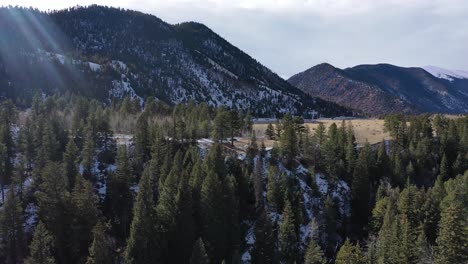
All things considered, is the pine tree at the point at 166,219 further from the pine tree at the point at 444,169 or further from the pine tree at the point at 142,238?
the pine tree at the point at 444,169

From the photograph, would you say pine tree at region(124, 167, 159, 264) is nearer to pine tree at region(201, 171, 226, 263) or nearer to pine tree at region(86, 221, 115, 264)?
pine tree at region(86, 221, 115, 264)

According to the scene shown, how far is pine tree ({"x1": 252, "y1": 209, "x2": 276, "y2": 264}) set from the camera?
56938 mm

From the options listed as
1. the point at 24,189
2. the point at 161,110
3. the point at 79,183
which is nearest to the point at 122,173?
the point at 79,183

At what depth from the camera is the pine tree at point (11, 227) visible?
174 ft

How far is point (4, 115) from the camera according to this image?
322 ft

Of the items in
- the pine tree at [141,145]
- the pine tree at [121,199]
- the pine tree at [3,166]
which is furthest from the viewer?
the pine tree at [141,145]

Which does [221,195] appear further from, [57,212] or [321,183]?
[321,183]

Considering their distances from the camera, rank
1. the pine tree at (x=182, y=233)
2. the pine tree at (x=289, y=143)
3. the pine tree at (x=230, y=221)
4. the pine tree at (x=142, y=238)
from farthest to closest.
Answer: the pine tree at (x=289, y=143) < the pine tree at (x=230, y=221) < the pine tree at (x=182, y=233) < the pine tree at (x=142, y=238)

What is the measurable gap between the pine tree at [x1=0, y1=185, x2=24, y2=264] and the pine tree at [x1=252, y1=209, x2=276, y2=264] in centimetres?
3493

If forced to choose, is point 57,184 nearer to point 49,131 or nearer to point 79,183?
point 79,183

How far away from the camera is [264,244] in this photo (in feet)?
187

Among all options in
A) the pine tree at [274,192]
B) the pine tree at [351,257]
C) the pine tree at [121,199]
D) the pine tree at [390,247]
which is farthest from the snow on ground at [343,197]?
the pine tree at [121,199]

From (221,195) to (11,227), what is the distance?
30.7m

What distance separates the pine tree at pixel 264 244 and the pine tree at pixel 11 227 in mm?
34929
